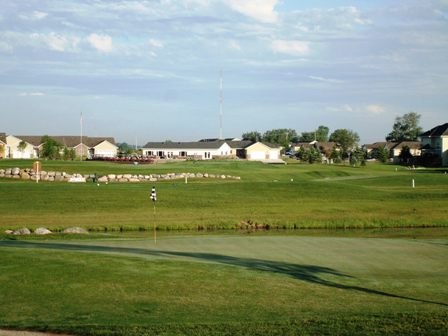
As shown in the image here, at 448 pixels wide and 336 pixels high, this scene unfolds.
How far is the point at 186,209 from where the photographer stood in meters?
44.0

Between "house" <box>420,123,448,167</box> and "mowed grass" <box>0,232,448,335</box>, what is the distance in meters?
96.9

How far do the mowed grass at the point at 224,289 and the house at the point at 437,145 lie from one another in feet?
318

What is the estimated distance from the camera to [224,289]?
16.8m

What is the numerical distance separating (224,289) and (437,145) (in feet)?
371

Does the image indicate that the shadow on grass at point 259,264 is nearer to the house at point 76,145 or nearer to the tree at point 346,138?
the house at point 76,145

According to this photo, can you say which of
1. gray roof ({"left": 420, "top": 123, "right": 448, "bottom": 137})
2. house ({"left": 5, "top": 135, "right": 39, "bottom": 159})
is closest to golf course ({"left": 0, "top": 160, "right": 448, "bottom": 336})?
gray roof ({"left": 420, "top": 123, "right": 448, "bottom": 137})

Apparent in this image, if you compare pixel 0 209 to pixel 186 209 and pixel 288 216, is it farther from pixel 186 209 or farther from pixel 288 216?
pixel 288 216

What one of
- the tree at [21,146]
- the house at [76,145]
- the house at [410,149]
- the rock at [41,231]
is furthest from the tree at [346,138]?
the rock at [41,231]

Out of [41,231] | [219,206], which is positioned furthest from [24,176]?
[41,231]

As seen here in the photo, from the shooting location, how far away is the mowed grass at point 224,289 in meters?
13.0

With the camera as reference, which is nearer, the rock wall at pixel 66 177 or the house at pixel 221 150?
the rock wall at pixel 66 177

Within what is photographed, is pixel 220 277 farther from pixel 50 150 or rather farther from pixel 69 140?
pixel 69 140

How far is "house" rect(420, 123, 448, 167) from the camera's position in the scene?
117 metres

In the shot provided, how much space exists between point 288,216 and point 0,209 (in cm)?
1866
